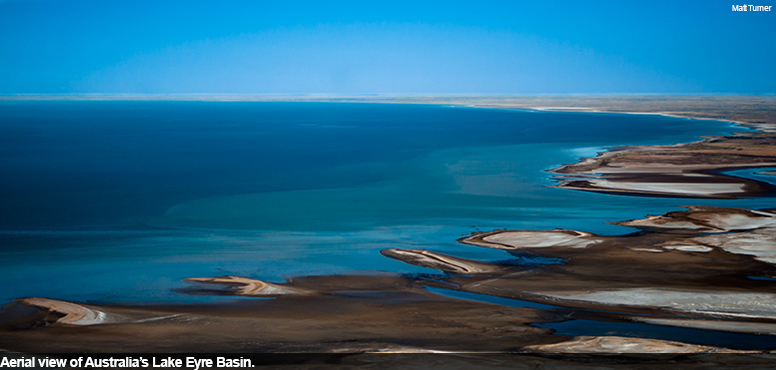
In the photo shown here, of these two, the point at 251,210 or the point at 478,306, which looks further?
the point at 251,210

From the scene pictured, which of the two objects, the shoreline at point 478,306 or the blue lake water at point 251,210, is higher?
the blue lake water at point 251,210

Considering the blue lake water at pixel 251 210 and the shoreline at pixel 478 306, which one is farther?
the blue lake water at pixel 251 210

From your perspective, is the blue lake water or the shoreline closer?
the shoreline

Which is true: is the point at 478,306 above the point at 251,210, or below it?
below

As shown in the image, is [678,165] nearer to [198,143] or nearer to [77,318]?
[77,318]

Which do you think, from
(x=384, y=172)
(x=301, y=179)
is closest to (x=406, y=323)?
(x=301, y=179)

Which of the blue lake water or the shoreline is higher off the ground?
the blue lake water

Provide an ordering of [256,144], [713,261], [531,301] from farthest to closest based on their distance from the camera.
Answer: [256,144] < [713,261] < [531,301]

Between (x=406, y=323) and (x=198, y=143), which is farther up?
(x=198, y=143)

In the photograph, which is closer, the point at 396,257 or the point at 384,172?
the point at 396,257

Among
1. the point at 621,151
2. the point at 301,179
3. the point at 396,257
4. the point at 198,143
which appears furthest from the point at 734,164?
the point at 198,143

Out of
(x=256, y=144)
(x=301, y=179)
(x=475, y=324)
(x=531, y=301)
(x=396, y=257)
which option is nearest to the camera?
(x=475, y=324)
